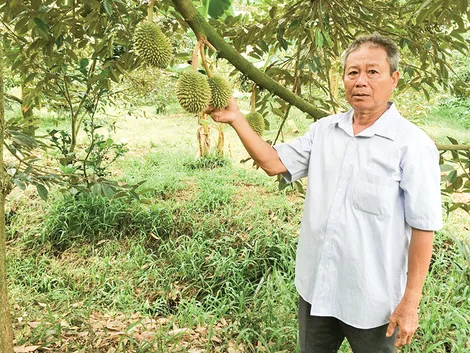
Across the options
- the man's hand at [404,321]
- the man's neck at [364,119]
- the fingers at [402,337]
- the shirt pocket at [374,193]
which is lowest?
the fingers at [402,337]

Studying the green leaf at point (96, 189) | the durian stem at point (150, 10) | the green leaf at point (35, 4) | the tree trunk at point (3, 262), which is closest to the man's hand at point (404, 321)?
the durian stem at point (150, 10)

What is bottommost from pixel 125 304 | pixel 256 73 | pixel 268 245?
pixel 125 304

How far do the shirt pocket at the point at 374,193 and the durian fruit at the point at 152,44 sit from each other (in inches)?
26.4

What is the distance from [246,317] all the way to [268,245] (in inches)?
32.2

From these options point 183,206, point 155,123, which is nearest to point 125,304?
point 183,206

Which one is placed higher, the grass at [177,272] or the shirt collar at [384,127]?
the shirt collar at [384,127]

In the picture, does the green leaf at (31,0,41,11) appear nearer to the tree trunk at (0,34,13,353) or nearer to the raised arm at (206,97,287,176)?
the tree trunk at (0,34,13,353)

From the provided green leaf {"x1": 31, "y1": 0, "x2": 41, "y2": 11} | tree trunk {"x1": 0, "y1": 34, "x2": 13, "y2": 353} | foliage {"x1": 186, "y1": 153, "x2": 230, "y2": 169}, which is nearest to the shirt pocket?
tree trunk {"x1": 0, "y1": 34, "x2": 13, "y2": 353}

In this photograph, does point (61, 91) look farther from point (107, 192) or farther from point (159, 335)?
point (159, 335)

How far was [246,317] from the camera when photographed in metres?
2.48

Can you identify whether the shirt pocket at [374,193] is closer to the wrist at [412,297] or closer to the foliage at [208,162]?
the wrist at [412,297]

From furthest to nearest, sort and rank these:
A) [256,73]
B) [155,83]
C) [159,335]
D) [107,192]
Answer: [155,83], [159,335], [107,192], [256,73]

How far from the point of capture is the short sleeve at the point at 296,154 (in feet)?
5.00

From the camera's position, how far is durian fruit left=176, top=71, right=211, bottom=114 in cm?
108
